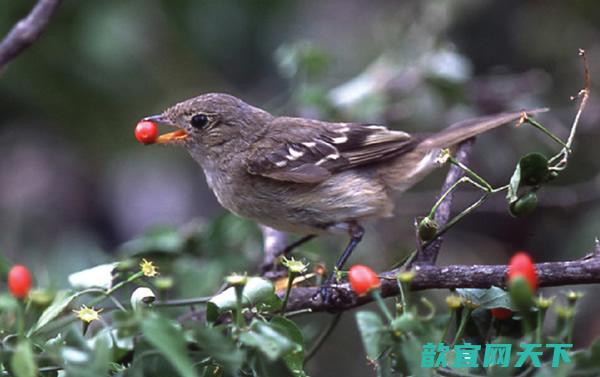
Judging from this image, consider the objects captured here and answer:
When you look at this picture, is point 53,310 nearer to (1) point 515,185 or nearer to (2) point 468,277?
(2) point 468,277

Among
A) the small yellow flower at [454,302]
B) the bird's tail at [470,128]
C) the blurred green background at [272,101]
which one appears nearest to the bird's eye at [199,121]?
the blurred green background at [272,101]

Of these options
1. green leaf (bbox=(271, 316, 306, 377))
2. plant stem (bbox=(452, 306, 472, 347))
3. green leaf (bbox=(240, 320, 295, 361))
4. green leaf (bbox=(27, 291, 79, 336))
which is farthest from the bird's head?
green leaf (bbox=(240, 320, 295, 361))

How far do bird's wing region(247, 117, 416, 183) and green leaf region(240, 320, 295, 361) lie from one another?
7.73 ft

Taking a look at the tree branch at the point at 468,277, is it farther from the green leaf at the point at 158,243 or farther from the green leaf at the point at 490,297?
the green leaf at the point at 158,243

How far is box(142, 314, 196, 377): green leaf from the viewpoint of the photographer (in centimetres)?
201

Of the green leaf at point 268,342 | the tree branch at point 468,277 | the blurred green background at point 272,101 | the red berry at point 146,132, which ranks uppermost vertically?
the blurred green background at point 272,101

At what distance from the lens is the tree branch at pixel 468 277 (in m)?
2.55

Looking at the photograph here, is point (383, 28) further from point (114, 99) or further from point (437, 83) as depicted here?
point (114, 99)

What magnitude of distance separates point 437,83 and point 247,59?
2203mm

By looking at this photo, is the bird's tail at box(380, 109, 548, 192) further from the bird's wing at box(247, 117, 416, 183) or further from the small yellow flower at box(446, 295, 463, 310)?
the small yellow flower at box(446, 295, 463, 310)

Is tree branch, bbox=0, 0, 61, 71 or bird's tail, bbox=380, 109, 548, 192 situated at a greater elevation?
bird's tail, bbox=380, 109, 548, 192

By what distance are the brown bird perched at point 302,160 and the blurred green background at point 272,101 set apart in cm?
31

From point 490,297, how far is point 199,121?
2.49 m

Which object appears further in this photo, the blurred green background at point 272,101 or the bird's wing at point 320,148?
the blurred green background at point 272,101
